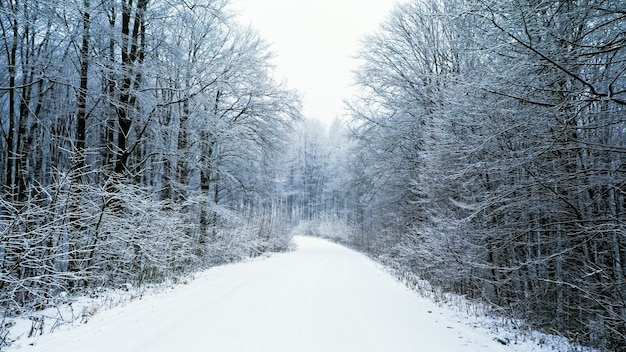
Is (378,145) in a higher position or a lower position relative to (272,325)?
higher

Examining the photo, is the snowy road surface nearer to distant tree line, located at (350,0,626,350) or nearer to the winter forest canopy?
the winter forest canopy

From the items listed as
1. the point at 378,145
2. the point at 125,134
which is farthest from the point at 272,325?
the point at 378,145

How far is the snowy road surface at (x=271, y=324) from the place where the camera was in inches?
143

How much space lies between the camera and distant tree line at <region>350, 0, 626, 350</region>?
12.3ft

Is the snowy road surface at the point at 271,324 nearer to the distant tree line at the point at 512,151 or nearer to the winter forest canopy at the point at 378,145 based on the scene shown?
the winter forest canopy at the point at 378,145

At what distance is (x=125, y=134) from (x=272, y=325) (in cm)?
699

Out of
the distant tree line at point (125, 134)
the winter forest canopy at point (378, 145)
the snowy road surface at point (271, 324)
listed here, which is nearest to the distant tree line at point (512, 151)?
the winter forest canopy at point (378, 145)

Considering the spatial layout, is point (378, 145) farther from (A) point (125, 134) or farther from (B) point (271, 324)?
(B) point (271, 324)

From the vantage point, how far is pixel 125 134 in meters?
8.45

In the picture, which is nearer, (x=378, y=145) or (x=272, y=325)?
(x=272, y=325)

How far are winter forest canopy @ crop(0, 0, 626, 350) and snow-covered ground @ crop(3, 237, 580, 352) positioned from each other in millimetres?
852

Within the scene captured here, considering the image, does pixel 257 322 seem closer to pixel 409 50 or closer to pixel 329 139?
pixel 409 50

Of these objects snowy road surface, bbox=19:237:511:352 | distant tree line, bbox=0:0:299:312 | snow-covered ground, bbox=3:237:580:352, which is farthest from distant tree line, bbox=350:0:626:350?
distant tree line, bbox=0:0:299:312

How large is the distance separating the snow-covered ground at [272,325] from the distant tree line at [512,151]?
1.29 m
